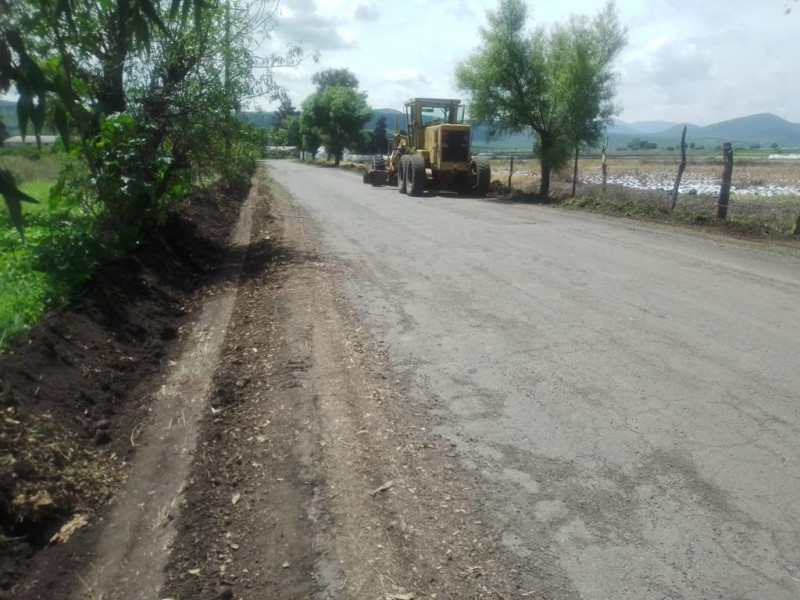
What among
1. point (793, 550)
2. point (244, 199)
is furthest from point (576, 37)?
point (793, 550)

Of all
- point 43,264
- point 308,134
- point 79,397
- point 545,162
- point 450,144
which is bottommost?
point 79,397

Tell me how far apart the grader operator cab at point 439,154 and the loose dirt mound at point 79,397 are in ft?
54.3

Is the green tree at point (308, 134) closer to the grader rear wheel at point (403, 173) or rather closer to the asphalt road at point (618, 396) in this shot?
the grader rear wheel at point (403, 173)

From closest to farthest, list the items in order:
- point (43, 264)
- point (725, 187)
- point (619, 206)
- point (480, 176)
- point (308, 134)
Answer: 1. point (43, 264)
2. point (725, 187)
3. point (619, 206)
4. point (480, 176)
5. point (308, 134)

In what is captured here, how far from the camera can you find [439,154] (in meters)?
24.9

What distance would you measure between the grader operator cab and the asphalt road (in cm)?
1349

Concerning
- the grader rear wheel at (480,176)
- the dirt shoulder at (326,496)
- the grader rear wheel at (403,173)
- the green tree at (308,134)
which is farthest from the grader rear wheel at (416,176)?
the green tree at (308,134)

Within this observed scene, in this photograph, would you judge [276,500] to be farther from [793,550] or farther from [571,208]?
[571,208]

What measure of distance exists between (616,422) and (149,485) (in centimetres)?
326

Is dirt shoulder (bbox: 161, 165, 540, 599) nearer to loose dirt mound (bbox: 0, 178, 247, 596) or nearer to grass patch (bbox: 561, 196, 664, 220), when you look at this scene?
loose dirt mound (bbox: 0, 178, 247, 596)

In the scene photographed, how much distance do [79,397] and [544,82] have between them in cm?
2128

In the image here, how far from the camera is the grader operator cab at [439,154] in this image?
2475 centimetres

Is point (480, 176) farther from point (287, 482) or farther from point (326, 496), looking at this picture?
point (326, 496)

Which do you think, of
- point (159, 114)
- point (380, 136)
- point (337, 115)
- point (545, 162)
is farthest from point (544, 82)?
point (380, 136)
